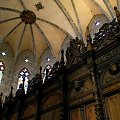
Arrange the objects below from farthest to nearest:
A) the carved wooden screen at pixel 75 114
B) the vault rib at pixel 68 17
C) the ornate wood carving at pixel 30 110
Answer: the vault rib at pixel 68 17 → the ornate wood carving at pixel 30 110 → the carved wooden screen at pixel 75 114

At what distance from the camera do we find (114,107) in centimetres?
566

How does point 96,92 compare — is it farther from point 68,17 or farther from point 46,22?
point 46,22

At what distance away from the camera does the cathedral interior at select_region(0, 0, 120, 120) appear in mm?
6344

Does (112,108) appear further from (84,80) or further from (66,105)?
(66,105)

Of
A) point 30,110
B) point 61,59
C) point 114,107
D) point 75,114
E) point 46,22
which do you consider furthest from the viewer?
point 46,22

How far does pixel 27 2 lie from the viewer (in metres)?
16.2

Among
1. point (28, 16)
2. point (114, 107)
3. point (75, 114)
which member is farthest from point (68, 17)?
point (114, 107)

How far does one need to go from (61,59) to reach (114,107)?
3827 millimetres

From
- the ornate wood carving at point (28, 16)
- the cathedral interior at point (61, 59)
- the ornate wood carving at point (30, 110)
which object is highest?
the ornate wood carving at point (28, 16)

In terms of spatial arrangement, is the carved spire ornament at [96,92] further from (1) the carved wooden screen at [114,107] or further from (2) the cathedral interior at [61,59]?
(1) the carved wooden screen at [114,107]

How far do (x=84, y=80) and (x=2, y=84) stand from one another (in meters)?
11.8

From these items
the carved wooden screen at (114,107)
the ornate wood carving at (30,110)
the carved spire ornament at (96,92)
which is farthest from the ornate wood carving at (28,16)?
the carved wooden screen at (114,107)

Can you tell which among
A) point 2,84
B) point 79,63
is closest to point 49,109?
point 79,63

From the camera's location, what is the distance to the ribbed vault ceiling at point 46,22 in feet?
51.4
